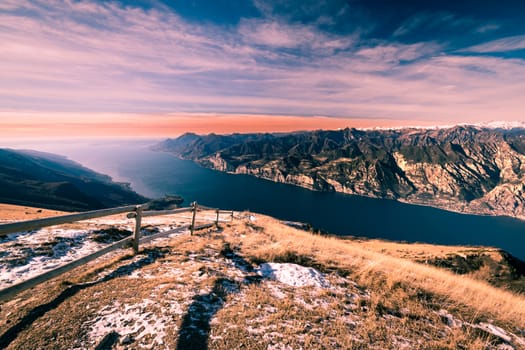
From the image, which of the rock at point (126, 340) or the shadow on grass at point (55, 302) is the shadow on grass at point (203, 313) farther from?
the shadow on grass at point (55, 302)

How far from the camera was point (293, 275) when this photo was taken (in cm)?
788

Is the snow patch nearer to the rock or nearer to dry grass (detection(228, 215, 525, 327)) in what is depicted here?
dry grass (detection(228, 215, 525, 327))

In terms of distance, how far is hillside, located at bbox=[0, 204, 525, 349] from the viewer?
452 centimetres

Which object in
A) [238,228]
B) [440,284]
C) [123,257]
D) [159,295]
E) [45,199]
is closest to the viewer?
[159,295]

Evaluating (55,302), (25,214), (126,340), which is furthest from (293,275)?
(25,214)

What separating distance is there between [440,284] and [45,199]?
798ft

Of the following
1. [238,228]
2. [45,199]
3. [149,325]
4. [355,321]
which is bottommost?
[45,199]

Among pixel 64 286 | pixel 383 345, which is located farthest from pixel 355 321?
pixel 64 286

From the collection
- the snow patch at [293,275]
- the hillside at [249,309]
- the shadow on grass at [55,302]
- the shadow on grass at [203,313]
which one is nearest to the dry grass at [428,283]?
the hillside at [249,309]

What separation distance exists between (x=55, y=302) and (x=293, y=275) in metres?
6.59

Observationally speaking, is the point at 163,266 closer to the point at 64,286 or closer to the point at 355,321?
the point at 64,286

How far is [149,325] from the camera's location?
15.7 ft

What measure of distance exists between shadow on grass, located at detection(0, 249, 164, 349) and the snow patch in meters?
4.51

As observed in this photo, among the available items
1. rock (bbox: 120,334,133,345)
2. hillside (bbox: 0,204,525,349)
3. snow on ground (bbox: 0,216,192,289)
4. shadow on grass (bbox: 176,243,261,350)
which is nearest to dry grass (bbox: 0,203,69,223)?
snow on ground (bbox: 0,216,192,289)
